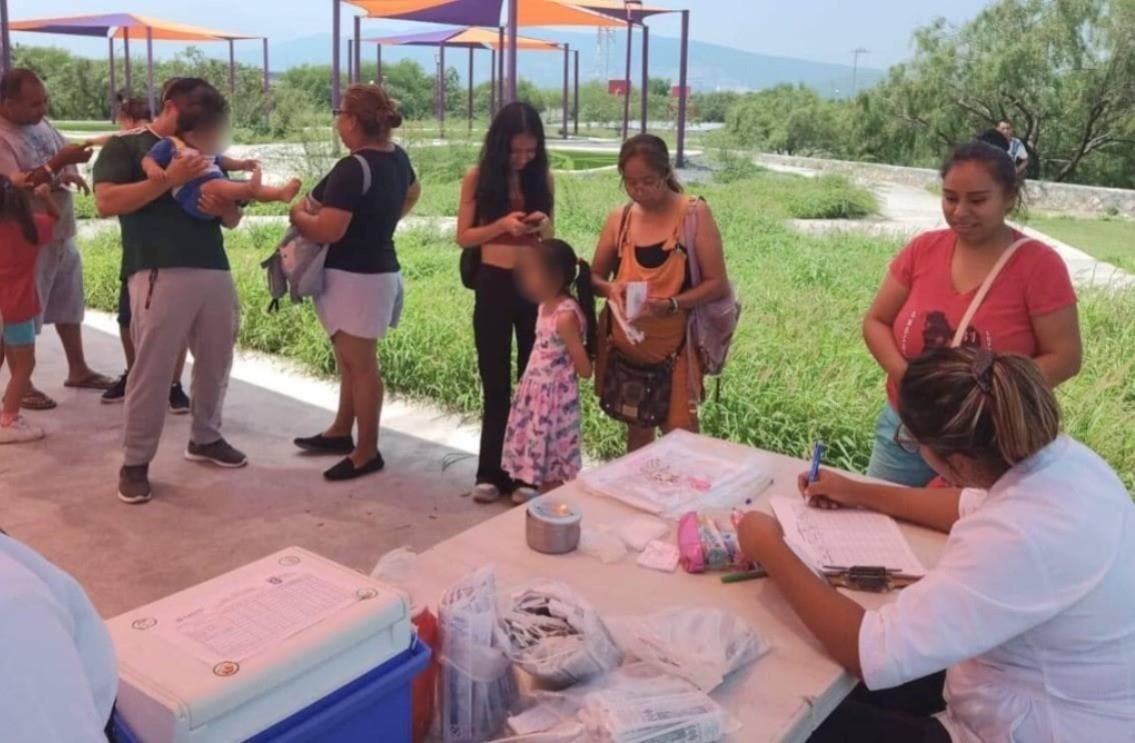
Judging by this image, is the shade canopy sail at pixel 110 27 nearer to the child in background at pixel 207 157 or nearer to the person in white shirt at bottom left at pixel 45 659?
the child in background at pixel 207 157

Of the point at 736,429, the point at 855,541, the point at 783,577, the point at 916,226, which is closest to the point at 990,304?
the point at 855,541

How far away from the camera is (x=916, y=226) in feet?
34.3

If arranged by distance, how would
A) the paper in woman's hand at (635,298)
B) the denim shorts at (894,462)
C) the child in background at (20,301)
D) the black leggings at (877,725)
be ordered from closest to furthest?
the black leggings at (877,725) < the denim shorts at (894,462) < the paper in woman's hand at (635,298) < the child in background at (20,301)

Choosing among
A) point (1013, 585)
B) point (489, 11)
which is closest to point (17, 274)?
point (1013, 585)

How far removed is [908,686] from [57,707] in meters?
1.68

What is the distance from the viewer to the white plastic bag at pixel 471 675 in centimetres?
131

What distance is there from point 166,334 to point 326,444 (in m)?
0.95

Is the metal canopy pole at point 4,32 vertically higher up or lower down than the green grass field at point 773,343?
higher up

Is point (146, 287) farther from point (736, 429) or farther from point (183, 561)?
point (736, 429)

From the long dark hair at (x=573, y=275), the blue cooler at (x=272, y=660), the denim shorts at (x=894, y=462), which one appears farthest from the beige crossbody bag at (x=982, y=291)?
the blue cooler at (x=272, y=660)

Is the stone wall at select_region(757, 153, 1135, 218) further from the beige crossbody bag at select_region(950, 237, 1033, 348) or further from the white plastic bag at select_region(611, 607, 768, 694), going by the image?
the white plastic bag at select_region(611, 607, 768, 694)

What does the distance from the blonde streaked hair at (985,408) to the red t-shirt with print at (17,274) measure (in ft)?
12.3

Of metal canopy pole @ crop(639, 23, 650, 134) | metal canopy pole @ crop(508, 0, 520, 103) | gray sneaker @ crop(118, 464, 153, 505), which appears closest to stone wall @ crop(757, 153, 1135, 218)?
metal canopy pole @ crop(639, 23, 650, 134)

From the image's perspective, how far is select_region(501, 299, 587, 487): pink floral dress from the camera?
130 inches
